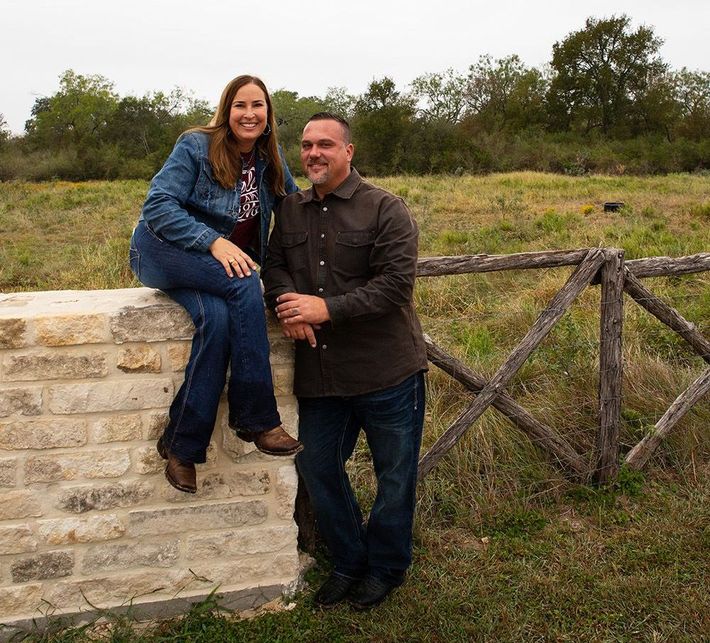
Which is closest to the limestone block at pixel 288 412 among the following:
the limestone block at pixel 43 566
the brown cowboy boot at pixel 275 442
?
the brown cowboy boot at pixel 275 442

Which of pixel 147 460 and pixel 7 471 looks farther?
pixel 147 460

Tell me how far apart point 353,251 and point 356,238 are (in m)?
0.06

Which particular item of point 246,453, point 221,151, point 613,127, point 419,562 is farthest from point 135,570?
point 613,127

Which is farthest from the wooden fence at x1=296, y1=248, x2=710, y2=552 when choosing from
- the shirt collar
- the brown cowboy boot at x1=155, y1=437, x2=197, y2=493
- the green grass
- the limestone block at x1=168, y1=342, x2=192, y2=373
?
the brown cowboy boot at x1=155, y1=437, x2=197, y2=493

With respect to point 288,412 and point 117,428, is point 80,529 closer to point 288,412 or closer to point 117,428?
point 117,428

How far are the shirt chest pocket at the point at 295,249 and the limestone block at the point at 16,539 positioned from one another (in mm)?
1608

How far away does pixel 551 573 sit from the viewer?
3.44 m

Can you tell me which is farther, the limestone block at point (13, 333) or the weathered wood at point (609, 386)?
the weathered wood at point (609, 386)

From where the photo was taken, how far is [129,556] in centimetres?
309

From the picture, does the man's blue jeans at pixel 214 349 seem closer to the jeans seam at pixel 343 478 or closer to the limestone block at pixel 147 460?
the limestone block at pixel 147 460

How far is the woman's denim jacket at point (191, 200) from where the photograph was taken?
273 centimetres

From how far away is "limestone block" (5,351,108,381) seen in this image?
2.86 metres

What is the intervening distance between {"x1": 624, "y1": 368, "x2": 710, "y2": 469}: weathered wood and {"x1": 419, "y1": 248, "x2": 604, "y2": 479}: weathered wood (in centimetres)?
97

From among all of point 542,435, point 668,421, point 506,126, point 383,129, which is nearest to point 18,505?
point 542,435
